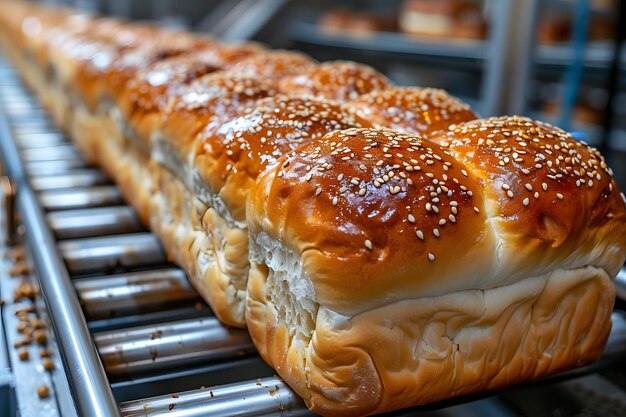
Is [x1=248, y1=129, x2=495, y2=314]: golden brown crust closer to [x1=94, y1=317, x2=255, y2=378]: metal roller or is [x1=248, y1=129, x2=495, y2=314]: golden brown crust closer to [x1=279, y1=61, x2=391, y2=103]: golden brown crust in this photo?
[x1=94, y1=317, x2=255, y2=378]: metal roller

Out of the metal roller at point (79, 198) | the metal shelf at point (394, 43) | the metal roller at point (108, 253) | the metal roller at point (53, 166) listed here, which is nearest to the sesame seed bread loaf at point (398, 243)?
the metal roller at point (108, 253)

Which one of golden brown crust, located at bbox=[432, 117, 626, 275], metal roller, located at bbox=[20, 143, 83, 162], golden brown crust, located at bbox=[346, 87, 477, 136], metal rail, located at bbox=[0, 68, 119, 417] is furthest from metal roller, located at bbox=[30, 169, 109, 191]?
golden brown crust, located at bbox=[432, 117, 626, 275]

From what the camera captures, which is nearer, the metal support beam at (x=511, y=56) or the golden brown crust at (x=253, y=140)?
the golden brown crust at (x=253, y=140)

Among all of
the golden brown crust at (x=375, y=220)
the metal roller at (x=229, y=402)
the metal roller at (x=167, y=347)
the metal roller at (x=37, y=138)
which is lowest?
the metal roller at (x=37, y=138)

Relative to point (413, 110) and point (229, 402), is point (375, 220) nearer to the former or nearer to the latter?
point (229, 402)

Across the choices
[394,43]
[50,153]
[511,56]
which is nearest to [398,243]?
[511,56]

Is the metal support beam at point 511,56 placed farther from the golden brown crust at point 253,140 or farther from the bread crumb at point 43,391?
the bread crumb at point 43,391

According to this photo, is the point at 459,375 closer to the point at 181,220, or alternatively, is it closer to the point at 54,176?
the point at 181,220
